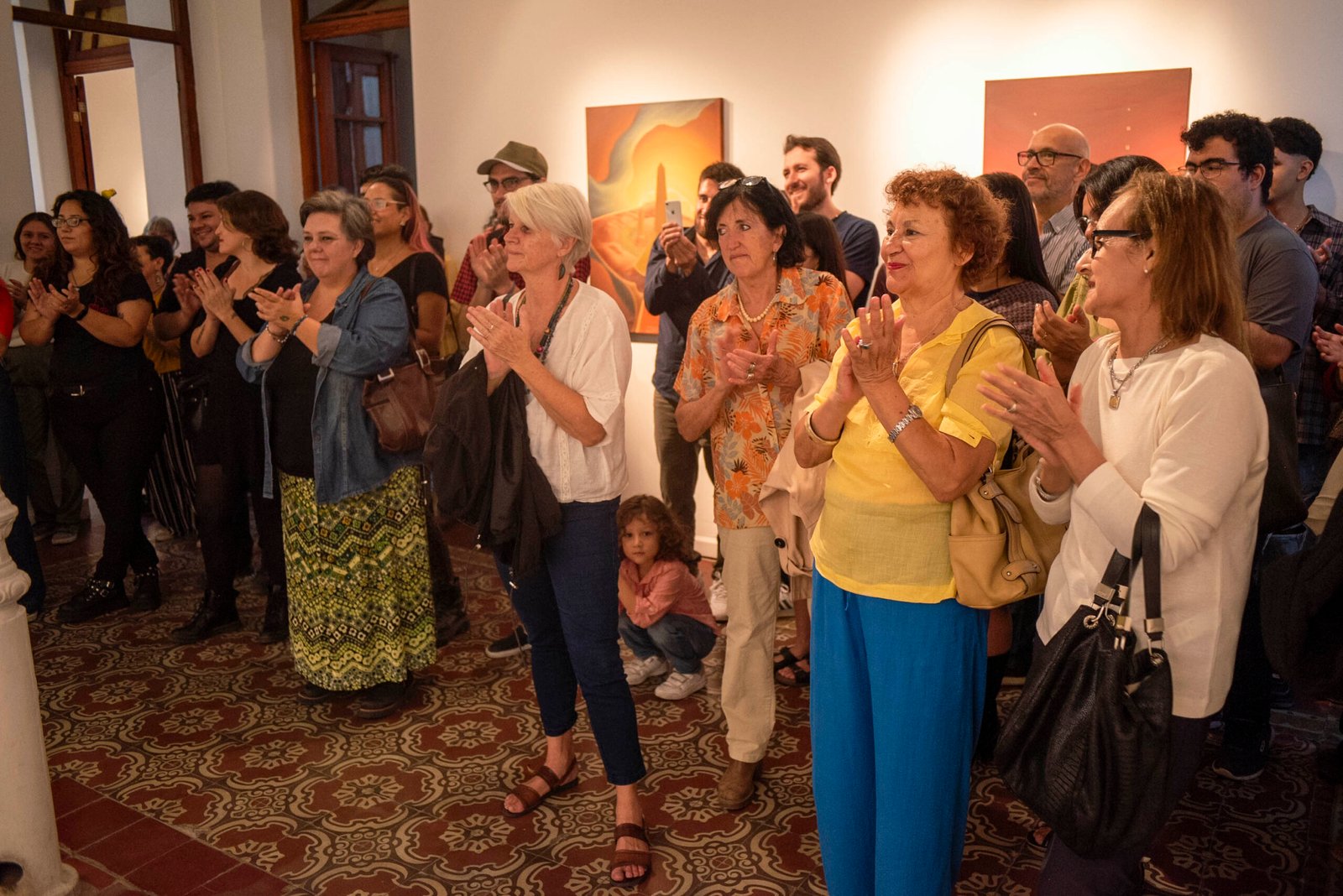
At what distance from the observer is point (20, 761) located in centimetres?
254

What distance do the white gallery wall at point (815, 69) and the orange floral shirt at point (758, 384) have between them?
2211mm

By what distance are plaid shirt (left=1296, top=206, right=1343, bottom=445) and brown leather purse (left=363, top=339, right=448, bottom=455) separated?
9.69 feet

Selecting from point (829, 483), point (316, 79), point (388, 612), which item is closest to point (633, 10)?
point (316, 79)

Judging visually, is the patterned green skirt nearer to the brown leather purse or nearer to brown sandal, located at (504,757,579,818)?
the brown leather purse

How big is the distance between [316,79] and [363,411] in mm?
4963

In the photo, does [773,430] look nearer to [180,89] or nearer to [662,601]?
[662,601]

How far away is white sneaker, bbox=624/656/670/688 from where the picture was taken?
4121mm

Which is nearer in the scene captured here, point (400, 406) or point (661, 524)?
point (400, 406)

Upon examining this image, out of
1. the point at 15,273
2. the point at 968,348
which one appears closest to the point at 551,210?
the point at 968,348

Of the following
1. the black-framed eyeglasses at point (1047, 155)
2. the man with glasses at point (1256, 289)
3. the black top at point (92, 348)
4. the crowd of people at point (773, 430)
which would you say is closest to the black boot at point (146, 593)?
the crowd of people at point (773, 430)

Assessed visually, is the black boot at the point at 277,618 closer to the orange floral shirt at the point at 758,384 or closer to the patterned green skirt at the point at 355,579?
the patterned green skirt at the point at 355,579

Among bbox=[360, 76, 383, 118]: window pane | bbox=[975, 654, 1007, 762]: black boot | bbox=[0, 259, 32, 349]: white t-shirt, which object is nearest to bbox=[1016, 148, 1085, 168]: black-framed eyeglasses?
bbox=[975, 654, 1007, 762]: black boot

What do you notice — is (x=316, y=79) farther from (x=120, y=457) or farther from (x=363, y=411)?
(x=363, y=411)

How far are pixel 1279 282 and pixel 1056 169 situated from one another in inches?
47.5
